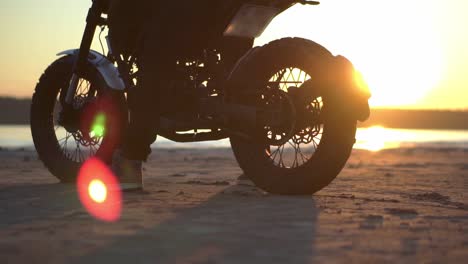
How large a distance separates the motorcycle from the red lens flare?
15cm

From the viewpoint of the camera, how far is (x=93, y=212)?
3975 millimetres

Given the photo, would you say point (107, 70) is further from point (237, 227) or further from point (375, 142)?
point (375, 142)

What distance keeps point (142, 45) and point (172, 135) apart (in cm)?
74

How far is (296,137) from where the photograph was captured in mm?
4727

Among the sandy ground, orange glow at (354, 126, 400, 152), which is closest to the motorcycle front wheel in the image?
the sandy ground

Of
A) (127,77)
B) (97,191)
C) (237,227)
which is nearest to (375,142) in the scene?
(127,77)

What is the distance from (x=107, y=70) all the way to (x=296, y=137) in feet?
5.73

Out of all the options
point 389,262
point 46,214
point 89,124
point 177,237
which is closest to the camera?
point 389,262

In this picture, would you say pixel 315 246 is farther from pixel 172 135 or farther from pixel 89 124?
pixel 89 124

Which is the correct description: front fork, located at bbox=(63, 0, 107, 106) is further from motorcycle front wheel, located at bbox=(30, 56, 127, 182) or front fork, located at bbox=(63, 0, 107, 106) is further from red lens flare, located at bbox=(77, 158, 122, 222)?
Answer: red lens flare, located at bbox=(77, 158, 122, 222)

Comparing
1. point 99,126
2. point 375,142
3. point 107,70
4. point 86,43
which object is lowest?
point 375,142

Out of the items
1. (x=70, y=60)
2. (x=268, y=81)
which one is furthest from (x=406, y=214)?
(x=70, y=60)

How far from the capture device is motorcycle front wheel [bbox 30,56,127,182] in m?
5.37

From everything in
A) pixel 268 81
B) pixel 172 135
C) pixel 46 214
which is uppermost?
pixel 268 81
